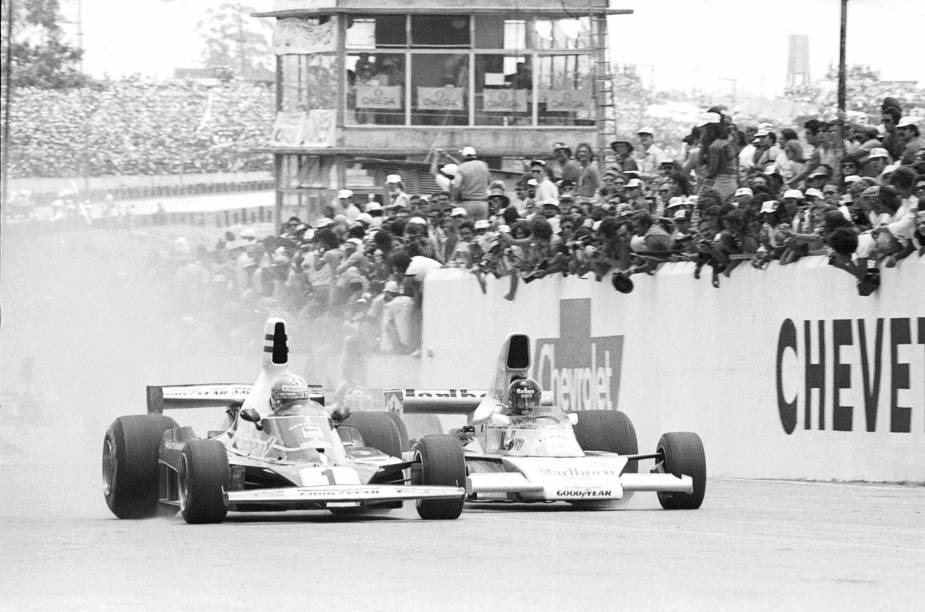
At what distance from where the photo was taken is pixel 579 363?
24875 mm

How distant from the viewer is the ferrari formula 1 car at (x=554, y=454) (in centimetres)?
1541

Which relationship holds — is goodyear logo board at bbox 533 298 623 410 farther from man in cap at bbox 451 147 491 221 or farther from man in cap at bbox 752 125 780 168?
man in cap at bbox 451 147 491 221

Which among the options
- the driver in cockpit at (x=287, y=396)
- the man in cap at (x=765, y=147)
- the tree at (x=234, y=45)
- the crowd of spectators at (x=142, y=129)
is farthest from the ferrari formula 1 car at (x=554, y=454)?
the tree at (x=234, y=45)

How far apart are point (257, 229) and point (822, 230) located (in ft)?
114

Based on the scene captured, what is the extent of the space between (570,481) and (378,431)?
8.14 feet

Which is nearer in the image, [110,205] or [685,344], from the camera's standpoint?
[685,344]

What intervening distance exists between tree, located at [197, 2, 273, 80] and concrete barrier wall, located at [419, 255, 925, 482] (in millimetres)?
36721

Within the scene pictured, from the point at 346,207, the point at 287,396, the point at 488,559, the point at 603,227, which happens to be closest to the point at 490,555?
the point at 488,559

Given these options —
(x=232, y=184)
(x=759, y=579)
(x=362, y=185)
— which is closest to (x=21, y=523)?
(x=759, y=579)

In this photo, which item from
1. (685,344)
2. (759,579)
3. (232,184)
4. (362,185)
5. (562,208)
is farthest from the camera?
(232,184)

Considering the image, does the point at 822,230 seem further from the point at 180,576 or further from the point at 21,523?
the point at 180,576

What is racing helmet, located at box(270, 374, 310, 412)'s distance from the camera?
15.6 m

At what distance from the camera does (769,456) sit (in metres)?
20.2

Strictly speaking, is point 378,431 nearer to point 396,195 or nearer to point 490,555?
point 490,555
